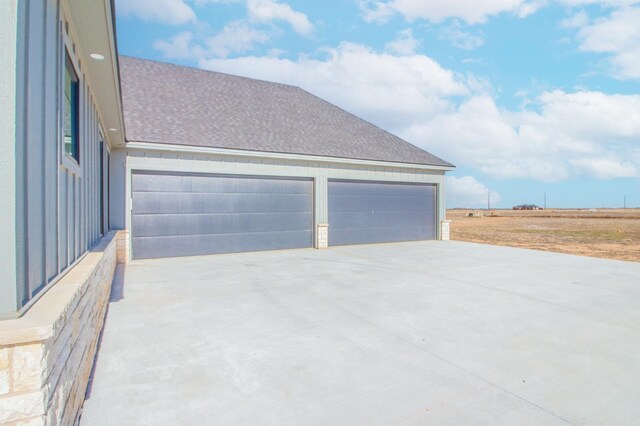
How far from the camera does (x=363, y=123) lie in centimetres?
1719

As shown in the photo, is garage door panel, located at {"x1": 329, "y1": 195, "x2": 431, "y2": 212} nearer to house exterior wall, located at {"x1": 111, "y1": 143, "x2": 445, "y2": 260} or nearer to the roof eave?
house exterior wall, located at {"x1": 111, "y1": 143, "x2": 445, "y2": 260}

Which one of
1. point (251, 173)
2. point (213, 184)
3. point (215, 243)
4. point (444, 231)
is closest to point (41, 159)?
point (213, 184)

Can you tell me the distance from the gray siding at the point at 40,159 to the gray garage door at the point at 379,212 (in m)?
10.3

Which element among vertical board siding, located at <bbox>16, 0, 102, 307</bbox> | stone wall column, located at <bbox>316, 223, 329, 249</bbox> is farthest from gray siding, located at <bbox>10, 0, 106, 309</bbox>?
stone wall column, located at <bbox>316, 223, 329, 249</bbox>

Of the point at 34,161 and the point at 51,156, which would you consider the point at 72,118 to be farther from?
the point at 34,161

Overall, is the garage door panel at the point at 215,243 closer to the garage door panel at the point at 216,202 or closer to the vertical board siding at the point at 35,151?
the garage door panel at the point at 216,202

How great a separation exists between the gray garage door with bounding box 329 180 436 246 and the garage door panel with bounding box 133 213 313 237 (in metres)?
1.28

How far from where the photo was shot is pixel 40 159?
238 cm

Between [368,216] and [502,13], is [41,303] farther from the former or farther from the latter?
[502,13]

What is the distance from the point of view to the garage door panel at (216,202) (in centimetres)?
1039

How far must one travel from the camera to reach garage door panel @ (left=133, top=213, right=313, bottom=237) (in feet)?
34.1

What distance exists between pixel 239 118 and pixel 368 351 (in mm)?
11027

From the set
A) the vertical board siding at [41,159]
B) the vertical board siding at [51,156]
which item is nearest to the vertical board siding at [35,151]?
the vertical board siding at [41,159]

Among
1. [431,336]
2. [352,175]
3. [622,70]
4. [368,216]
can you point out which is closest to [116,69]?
[431,336]
